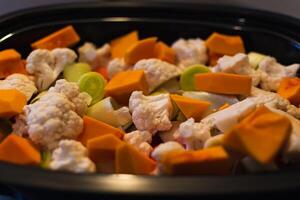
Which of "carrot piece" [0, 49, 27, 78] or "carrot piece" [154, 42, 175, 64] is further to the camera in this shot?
"carrot piece" [154, 42, 175, 64]

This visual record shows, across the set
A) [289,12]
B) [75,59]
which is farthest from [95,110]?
[289,12]

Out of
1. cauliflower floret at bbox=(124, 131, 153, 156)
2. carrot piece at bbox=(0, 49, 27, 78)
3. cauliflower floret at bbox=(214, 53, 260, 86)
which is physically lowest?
→ cauliflower floret at bbox=(124, 131, 153, 156)

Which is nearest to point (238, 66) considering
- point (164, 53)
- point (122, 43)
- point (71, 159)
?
point (164, 53)

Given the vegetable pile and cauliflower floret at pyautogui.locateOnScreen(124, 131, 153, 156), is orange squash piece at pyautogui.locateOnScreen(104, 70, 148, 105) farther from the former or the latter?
cauliflower floret at pyautogui.locateOnScreen(124, 131, 153, 156)

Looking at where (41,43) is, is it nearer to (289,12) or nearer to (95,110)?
(95,110)

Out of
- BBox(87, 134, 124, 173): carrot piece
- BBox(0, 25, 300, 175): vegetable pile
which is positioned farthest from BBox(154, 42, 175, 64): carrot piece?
BBox(87, 134, 124, 173): carrot piece

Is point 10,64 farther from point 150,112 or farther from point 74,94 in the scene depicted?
point 150,112
